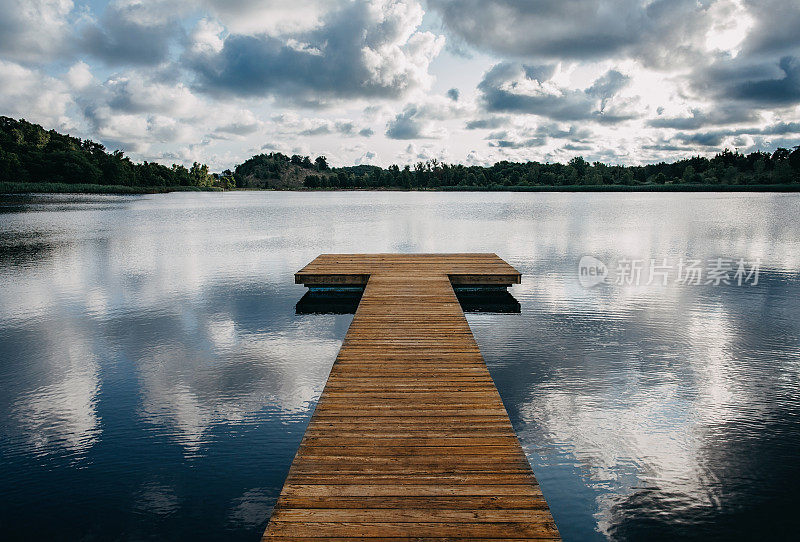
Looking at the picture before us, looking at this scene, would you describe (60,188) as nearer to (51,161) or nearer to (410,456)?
(51,161)

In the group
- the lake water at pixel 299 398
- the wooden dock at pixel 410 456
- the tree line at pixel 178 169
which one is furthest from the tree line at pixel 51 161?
the wooden dock at pixel 410 456

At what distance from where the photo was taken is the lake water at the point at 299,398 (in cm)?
558

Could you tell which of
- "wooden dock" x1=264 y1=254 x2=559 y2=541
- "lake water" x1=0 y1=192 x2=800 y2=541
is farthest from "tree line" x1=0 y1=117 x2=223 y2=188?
"wooden dock" x1=264 y1=254 x2=559 y2=541

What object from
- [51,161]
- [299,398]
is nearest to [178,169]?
[51,161]

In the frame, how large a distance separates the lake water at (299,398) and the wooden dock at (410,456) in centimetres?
133

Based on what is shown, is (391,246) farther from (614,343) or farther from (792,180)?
(792,180)

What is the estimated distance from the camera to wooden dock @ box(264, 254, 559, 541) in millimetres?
3732

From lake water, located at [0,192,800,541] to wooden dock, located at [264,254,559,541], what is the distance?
4.37 ft

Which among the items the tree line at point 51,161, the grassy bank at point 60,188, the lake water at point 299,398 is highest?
the tree line at point 51,161

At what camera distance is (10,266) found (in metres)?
21.4

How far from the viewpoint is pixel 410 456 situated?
4.72 metres

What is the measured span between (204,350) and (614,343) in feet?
32.5

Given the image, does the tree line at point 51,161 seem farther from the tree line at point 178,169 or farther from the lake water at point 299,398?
the lake water at point 299,398

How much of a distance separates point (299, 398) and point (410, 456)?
4.30 m
